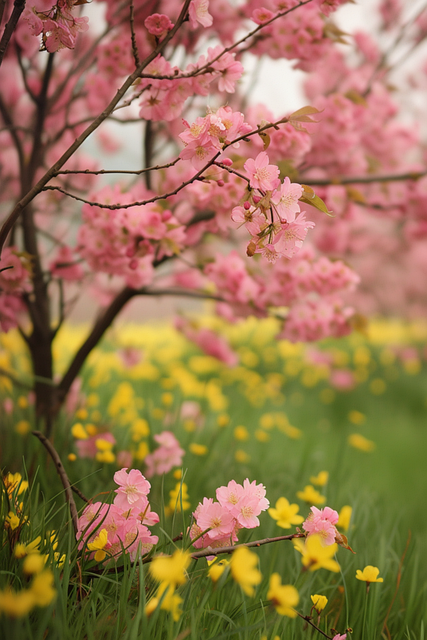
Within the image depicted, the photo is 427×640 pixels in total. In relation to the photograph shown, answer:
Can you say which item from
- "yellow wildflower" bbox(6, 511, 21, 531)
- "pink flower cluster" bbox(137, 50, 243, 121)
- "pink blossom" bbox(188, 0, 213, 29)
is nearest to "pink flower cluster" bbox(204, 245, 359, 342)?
"pink flower cluster" bbox(137, 50, 243, 121)

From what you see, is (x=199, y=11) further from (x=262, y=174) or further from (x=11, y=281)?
(x=11, y=281)

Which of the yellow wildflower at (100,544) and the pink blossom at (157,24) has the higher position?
the pink blossom at (157,24)

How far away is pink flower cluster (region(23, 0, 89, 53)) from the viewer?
3.32 ft

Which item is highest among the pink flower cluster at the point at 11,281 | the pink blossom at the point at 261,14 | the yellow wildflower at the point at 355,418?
the pink blossom at the point at 261,14

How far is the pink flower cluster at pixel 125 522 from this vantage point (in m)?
1.00

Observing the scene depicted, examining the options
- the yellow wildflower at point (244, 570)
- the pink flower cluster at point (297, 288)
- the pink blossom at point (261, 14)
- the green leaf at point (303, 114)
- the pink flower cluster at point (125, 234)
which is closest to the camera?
the yellow wildflower at point (244, 570)

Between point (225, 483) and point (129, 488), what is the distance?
1094mm

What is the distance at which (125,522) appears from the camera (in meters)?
1.02

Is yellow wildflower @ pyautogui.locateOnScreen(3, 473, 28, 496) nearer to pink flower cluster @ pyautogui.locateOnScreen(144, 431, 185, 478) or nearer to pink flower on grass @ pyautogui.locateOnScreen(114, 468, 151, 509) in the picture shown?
pink flower on grass @ pyautogui.locateOnScreen(114, 468, 151, 509)

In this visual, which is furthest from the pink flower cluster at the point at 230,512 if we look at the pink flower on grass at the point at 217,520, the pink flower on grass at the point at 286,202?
the pink flower on grass at the point at 286,202

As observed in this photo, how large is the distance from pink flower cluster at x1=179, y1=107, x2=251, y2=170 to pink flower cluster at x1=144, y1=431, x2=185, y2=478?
104 cm

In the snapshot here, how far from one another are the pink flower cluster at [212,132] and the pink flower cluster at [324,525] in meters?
0.82

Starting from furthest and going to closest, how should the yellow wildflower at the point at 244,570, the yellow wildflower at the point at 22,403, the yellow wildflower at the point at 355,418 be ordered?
the yellow wildflower at the point at 355,418
the yellow wildflower at the point at 22,403
the yellow wildflower at the point at 244,570

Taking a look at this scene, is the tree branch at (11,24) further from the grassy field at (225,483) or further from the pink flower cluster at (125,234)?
the grassy field at (225,483)
